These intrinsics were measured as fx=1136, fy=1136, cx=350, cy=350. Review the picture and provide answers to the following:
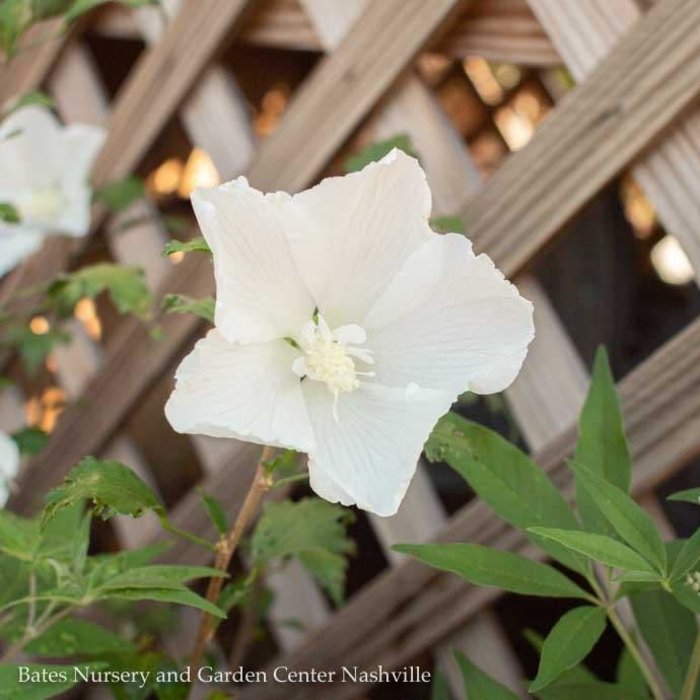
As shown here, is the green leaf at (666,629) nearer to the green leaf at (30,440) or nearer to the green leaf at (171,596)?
the green leaf at (171,596)

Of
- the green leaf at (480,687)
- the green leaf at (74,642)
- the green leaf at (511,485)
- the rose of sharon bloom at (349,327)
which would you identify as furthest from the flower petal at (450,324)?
the green leaf at (74,642)

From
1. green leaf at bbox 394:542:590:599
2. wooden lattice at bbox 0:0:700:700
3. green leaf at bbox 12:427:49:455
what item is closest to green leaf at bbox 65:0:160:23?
wooden lattice at bbox 0:0:700:700

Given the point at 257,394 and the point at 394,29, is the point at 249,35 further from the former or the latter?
the point at 257,394

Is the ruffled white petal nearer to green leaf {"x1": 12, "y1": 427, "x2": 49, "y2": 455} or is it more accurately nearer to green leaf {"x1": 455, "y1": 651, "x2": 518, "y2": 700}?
green leaf {"x1": 12, "y1": 427, "x2": 49, "y2": 455}

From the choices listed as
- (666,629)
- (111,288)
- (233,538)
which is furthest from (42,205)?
(666,629)

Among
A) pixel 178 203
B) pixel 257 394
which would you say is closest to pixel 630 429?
pixel 257 394
